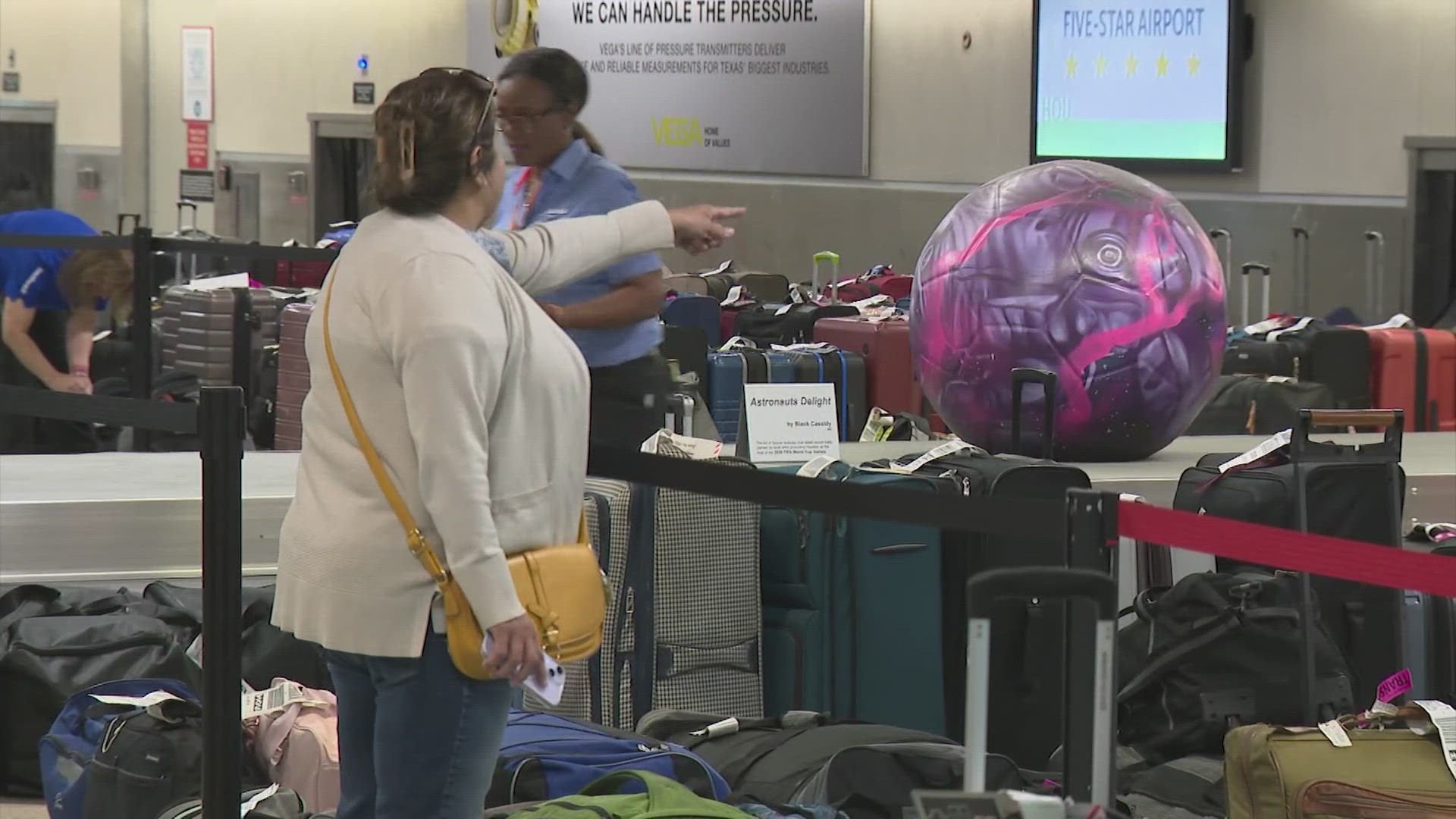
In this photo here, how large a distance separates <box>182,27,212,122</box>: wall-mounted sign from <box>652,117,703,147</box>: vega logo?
4624mm

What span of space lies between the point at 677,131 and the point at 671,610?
12.1 metres

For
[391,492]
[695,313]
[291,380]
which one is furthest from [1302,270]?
[391,492]

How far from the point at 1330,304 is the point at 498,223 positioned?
325 inches

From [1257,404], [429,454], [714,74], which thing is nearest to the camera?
[429,454]

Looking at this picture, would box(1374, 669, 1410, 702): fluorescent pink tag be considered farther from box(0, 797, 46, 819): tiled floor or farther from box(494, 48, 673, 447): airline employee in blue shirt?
box(0, 797, 46, 819): tiled floor

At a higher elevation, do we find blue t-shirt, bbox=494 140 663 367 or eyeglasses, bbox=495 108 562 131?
eyeglasses, bbox=495 108 562 131

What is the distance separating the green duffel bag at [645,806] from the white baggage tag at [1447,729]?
1.12 m

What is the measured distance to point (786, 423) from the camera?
484 centimetres

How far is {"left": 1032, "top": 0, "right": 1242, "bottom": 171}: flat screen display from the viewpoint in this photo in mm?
12086

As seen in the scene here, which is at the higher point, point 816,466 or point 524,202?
point 524,202

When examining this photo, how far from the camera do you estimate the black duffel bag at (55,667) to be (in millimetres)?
4230

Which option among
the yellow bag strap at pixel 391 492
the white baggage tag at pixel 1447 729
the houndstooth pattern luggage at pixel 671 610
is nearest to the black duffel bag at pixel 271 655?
the houndstooth pattern luggage at pixel 671 610

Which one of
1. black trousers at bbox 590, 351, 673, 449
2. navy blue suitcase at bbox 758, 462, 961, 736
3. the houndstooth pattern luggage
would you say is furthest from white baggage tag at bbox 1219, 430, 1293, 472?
black trousers at bbox 590, 351, 673, 449

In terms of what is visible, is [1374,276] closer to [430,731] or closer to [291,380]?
[291,380]
